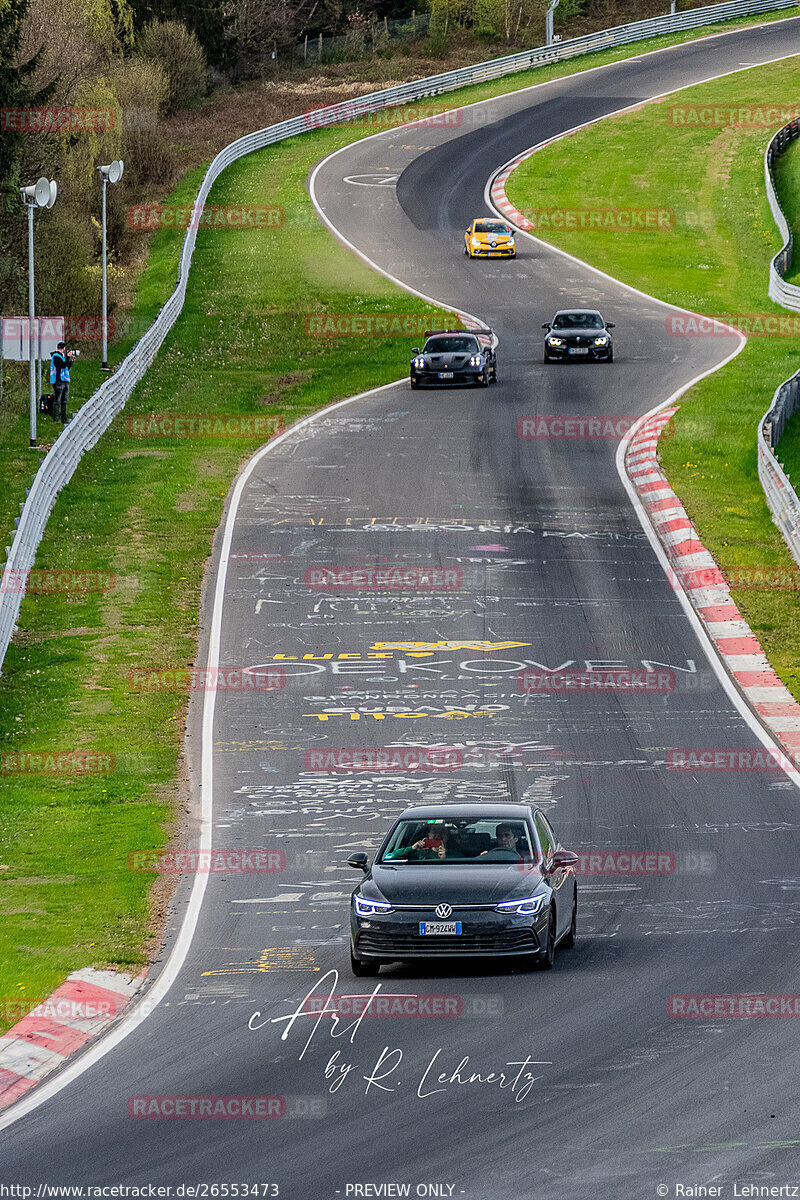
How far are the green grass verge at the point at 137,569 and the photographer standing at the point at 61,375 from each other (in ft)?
3.92

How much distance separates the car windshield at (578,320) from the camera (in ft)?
152

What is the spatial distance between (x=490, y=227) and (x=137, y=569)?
3406cm

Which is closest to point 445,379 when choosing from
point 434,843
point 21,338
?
point 21,338

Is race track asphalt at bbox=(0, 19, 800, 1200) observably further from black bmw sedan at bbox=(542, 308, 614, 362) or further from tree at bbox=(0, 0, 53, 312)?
tree at bbox=(0, 0, 53, 312)

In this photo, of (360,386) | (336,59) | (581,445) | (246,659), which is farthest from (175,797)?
(336,59)

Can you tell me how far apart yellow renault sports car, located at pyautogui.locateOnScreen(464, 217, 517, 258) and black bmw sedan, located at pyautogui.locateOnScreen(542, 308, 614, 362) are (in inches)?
581

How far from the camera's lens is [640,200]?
226 feet

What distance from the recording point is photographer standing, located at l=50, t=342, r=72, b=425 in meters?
36.6

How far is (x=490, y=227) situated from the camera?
6072cm

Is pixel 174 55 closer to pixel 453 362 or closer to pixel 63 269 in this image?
pixel 63 269

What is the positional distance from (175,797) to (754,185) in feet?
186

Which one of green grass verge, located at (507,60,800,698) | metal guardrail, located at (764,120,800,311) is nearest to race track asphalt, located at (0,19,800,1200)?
green grass verge, located at (507,60,800,698)

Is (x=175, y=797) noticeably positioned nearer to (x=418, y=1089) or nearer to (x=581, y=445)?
(x=418, y=1089)

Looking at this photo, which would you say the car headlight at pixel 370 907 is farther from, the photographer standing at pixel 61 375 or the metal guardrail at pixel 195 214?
the photographer standing at pixel 61 375
